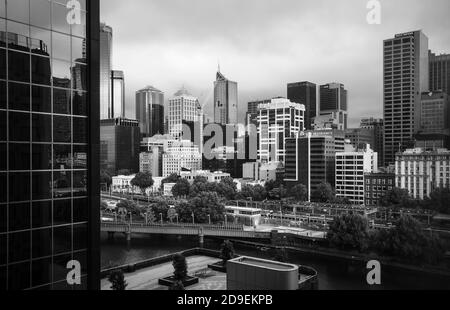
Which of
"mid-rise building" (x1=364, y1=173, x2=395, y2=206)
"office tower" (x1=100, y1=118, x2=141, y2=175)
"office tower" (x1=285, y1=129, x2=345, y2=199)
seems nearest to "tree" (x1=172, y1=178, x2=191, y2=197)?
"office tower" (x1=285, y1=129, x2=345, y2=199)

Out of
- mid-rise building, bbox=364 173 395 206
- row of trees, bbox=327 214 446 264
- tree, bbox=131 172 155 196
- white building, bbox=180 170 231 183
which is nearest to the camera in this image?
row of trees, bbox=327 214 446 264

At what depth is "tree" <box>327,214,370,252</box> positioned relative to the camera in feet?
66.5

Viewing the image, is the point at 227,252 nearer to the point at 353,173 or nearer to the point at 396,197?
the point at 396,197

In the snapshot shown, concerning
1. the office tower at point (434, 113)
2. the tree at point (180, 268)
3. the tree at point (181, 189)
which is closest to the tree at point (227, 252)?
the tree at point (180, 268)

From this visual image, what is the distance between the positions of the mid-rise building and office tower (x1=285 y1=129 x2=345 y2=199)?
151 inches

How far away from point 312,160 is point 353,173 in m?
4.01

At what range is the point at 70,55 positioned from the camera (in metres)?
6.30

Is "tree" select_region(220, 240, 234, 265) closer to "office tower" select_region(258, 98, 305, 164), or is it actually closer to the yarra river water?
the yarra river water

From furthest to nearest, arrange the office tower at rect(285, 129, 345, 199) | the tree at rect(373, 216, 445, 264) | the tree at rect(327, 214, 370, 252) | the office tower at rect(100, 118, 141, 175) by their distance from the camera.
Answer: the office tower at rect(100, 118, 141, 175) < the office tower at rect(285, 129, 345, 199) < the tree at rect(327, 214, 370, 252) < the tree at rect(373, 216, 445, 264)

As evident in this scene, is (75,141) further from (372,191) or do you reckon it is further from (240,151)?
(240,151)

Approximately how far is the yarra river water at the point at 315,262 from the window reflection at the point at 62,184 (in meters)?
11.7

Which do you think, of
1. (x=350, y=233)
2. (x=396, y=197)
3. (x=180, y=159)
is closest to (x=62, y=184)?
(x=350, y=233)

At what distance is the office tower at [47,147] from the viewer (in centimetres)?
567
